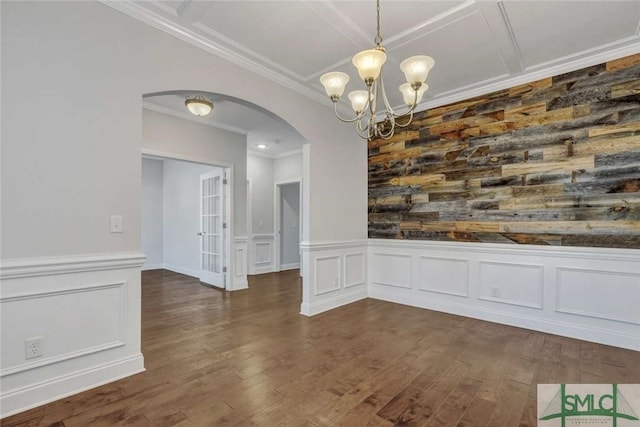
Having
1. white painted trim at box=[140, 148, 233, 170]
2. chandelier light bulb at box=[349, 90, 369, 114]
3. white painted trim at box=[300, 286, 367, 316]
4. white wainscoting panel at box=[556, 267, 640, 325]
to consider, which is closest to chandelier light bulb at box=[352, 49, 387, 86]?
chandelier light bulb at box=[349, 90, 369, 114]

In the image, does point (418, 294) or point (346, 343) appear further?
point (418, 294)

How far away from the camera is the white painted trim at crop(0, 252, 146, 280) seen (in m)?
1.81

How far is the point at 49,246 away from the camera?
1950 mm

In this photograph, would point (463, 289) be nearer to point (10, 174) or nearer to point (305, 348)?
point (305, 348)

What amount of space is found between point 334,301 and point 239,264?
214 cm

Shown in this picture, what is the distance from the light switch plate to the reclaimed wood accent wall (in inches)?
135

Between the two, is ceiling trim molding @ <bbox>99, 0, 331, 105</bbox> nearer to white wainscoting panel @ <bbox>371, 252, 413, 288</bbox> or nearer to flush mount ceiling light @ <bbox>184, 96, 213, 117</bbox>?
flush mount ceiling light @ <bbox>184, 96, 213, 117</bbox>

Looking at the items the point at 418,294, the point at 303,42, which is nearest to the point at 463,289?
the point at 418,294

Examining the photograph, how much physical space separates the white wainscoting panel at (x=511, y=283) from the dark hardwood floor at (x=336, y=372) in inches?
13.0

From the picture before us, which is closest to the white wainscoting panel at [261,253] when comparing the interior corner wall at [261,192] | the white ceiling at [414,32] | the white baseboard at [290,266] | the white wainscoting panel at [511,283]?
the interior corner wall at [261,192]

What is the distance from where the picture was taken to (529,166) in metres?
3.32

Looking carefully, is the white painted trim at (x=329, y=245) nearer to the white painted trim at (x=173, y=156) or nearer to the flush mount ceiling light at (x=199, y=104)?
the flush mount ceiling light at (x=199, y=104)

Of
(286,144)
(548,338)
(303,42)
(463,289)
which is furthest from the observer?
(286,144)

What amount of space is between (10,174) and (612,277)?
4973 mm
